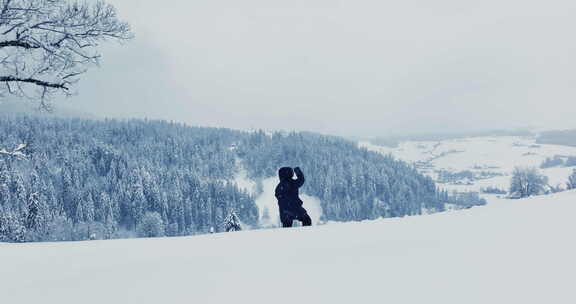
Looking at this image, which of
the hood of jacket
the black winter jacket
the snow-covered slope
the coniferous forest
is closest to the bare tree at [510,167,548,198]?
the black winter jacket

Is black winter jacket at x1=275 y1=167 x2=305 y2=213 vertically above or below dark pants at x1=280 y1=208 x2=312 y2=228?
above

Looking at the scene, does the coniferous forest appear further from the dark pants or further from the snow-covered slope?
the snow-covered slope

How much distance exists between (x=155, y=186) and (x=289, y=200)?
12883 cm

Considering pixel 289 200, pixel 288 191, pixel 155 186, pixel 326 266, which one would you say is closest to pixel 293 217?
pixel 289 200

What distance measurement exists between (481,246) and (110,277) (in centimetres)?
473

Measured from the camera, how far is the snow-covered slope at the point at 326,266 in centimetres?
395

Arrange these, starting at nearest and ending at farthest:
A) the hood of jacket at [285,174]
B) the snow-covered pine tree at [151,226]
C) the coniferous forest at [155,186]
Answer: the hood of jacket at [285,174] → the snow-covered pine tree at [151,226] → the coniferous forest at [155,186]

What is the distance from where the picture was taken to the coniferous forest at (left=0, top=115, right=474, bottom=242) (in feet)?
348

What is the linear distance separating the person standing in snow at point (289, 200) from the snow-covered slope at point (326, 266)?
303 cm

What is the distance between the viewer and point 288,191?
1073 cm

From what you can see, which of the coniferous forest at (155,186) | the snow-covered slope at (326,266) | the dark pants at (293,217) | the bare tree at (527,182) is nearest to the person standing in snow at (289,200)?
the dark pants at (293,217)

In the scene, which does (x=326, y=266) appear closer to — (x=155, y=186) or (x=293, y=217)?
(x=293, y=217)

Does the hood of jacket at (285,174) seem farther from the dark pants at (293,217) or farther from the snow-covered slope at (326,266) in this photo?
the snow-covered slope at (326,266)

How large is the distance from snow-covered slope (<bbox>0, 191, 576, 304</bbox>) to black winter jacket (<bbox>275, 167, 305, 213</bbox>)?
126 inches
